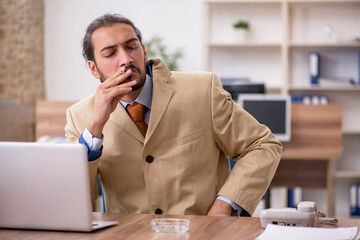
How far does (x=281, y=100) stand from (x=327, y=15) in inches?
72.2

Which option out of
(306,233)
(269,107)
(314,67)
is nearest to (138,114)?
(306,233)

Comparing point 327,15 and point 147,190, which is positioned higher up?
point 327,15

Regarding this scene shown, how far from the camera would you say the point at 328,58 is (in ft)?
18.7

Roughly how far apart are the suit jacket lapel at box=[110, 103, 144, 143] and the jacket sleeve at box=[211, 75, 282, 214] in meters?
0.26

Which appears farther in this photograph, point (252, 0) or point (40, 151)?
point (252, 0)

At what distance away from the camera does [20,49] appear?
560 cm

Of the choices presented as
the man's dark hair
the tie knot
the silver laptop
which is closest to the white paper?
the silver laptop

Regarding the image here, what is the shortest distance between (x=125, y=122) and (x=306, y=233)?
0.79 meters

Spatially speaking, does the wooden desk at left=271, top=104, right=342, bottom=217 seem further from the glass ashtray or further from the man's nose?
the glass ashtray

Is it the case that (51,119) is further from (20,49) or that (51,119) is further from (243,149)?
(243,149)

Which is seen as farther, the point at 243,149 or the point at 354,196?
the point at 354,196

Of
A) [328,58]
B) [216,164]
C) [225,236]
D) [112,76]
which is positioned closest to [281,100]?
[328,58]

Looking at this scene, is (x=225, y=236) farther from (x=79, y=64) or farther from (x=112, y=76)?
(x=79, y=64)

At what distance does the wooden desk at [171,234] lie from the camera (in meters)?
1.31
